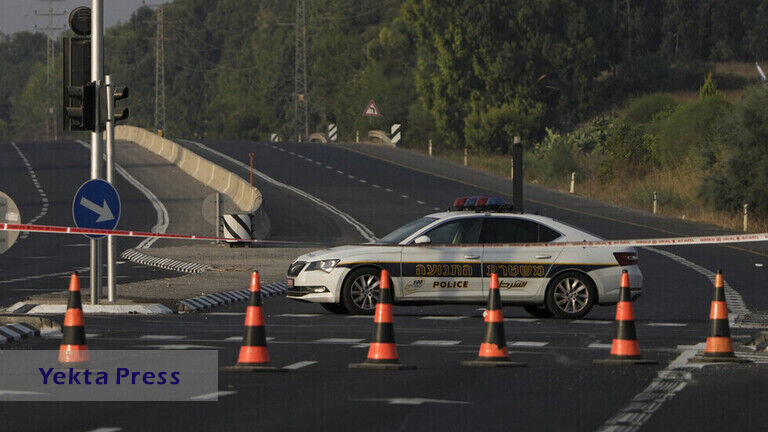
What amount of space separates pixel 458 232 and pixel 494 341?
20.8 ft

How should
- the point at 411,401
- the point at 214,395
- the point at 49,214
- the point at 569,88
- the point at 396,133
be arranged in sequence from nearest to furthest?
the point at 411,401
the point at 214,395
the point at 49,214
the point at 396,133
the point at 569,88

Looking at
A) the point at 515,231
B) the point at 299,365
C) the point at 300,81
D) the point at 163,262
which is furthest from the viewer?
the point at 300,81

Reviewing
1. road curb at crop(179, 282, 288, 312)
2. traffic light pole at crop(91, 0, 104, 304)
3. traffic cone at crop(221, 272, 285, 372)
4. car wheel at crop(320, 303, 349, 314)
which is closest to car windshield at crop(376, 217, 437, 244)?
car wheel at crop(320, 303, 349, 314)

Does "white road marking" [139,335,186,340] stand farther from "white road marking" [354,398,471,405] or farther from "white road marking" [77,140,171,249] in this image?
"white road marking" [77,140,171,249]

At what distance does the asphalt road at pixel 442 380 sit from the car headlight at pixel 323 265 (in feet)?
2.18

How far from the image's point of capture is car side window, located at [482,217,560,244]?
2084 centimetres

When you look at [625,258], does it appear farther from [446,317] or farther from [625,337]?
[625,337]

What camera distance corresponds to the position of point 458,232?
20.8 metres

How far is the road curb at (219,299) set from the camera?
21250 mm

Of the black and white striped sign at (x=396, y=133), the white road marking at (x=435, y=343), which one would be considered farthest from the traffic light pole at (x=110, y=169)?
the black and white striped sign at (x=396, y=133)

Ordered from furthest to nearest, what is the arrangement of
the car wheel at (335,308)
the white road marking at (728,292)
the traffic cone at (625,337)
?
the white road marking at (728,292)
the car wheel at (335,308)
the traffic cone at (625,337)

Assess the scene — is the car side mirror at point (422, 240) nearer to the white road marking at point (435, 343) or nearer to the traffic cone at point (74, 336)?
the white road marking at point (435, 343)

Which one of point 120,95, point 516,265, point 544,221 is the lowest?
point 516,265

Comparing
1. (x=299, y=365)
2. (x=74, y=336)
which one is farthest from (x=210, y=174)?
(x=74, y=336)
